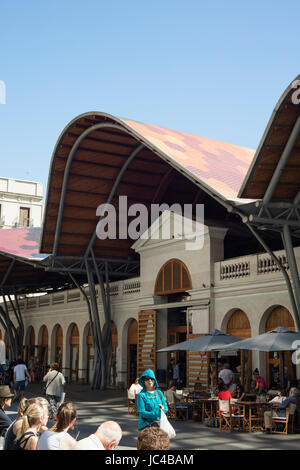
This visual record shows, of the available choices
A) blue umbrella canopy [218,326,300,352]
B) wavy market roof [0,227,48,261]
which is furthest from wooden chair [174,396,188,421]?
wavy market roof [0,227,48,261]

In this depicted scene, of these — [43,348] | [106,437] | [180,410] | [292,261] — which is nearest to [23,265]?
[43,348]

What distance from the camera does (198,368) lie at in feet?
78.1

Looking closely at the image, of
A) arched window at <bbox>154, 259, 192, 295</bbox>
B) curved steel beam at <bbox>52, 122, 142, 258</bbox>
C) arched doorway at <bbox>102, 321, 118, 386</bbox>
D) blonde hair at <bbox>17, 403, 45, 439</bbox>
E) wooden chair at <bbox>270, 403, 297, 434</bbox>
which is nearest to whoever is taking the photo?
blonde hair at <bbox>17, 403, 45, 439</bbox>

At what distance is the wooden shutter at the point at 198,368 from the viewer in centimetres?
2328

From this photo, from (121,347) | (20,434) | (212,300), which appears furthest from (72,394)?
(20,434)

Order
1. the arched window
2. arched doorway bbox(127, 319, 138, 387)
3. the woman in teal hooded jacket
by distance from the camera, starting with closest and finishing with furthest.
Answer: the woman in teal hooded jacket → the arched window → arched doorway bbox(127, 319, 138, 387)

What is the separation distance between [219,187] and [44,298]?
25832 mm

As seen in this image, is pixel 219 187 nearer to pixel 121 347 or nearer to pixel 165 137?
pixel 165 137

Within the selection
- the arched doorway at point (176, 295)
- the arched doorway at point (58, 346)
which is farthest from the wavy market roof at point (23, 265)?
the arched doorway at point (176, 295)

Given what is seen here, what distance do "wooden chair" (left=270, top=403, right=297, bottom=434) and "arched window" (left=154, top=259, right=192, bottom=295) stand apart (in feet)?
33.1

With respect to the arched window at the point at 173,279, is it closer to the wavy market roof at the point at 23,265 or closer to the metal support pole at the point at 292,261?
the metal support pole at the point at 292,261

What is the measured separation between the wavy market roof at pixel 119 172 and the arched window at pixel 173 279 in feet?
15.1

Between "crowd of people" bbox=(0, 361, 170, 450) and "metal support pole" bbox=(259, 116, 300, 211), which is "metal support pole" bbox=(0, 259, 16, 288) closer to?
"metal support pole" bbox=(259, 116, 300, 211)

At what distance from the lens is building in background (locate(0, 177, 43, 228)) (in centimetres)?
6138
